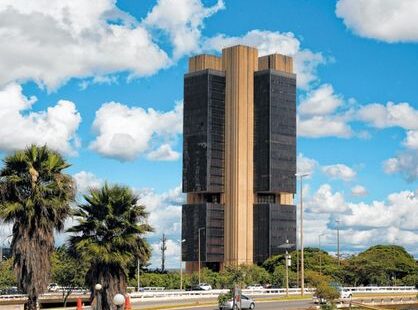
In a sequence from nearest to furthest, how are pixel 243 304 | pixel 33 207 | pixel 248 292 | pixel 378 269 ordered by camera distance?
pixel 33 207 < pixel 243 304 < pixel 248 292 < pixel 378 269

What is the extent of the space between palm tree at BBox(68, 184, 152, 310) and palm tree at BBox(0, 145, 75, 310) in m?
1.23

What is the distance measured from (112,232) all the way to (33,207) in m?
4.35

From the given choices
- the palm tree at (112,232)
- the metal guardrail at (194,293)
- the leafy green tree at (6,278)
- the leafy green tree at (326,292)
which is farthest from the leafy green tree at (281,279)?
the palm tree at (112,232)

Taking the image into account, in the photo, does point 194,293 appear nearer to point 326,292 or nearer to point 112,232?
point 326,292

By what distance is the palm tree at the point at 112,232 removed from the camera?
3969 centimetres

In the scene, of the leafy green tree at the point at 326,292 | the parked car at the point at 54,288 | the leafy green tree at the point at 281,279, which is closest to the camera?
the leafy green tree at the point at 326,292

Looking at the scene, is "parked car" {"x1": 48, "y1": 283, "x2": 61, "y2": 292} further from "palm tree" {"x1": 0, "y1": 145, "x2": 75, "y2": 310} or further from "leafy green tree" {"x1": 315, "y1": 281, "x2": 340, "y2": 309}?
"palm tree" {"x1": 0, "y1": 145, "x2": 75, "y2": 310}

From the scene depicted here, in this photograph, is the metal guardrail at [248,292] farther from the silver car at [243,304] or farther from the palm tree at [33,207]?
the palm tree at [33,207]

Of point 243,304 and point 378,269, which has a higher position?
point 378,269

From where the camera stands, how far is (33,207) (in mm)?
39438

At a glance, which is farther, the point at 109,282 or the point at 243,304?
the point at 243,304

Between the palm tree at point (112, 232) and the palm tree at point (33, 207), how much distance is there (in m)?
1.23

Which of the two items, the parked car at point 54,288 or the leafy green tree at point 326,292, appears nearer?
the leafy green tree at point 326,292

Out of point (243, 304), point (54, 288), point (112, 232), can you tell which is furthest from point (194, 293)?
point (112, 232)
